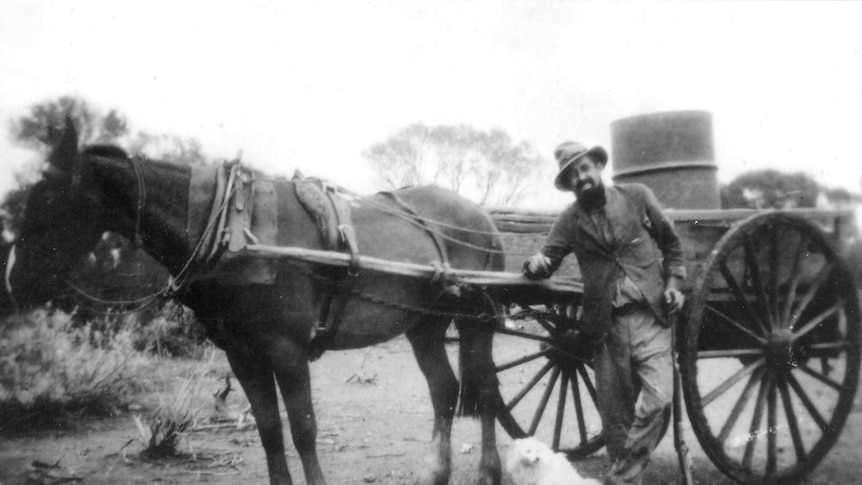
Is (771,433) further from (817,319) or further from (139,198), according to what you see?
(139,198)

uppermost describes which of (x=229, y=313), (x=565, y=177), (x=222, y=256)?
(x=565, y=177)

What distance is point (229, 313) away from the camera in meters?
3.39

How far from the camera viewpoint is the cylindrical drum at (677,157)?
17.7 ft

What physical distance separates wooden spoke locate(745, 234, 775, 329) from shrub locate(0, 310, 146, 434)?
5801 mm

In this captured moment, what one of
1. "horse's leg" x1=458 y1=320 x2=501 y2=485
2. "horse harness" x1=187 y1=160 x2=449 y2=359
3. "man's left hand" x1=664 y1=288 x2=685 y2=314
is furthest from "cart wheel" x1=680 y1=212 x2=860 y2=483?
"horse harness" x1=187 y1=160 x2=449 y2=359

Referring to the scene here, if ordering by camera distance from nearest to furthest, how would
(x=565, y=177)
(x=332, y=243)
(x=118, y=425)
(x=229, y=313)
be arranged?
(x=229, y=313), (x=332, y=243), (x=565, y=177), (x=118, y=425)

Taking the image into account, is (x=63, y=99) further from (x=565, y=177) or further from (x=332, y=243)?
(x=565, y=177)

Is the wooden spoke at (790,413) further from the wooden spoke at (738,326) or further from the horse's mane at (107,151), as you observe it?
the horse's mane at (107,151)

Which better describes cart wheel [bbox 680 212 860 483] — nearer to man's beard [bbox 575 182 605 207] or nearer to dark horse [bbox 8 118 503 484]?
man's beard [bbox 575 182 605 207]

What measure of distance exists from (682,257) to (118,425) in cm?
535

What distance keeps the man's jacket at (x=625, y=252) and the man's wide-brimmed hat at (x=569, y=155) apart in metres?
0.19

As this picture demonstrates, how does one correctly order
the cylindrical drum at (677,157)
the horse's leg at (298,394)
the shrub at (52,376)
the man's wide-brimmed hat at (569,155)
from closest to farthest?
the horse's leg at (298,394) → the man's wide-brimmed hat at (569,155) → the cylindrical drum at (677,157) → the shrub at (52,376)

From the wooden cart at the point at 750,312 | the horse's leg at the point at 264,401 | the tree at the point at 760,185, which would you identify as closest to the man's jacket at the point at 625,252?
the wooden cart at the point at 750,312

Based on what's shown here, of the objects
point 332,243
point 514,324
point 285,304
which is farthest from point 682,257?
point 514,324
